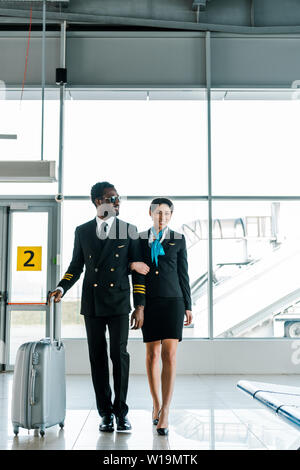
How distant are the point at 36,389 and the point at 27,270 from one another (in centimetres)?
352

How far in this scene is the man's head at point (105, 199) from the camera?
3.03m

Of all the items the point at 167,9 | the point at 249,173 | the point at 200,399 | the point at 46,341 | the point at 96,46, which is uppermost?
the point at 167,9

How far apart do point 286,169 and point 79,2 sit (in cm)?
339

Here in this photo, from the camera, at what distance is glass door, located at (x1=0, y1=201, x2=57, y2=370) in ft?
→ 19.8

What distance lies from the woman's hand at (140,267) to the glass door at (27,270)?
3261mm

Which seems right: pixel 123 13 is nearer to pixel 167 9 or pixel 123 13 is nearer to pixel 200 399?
pixel 167 9

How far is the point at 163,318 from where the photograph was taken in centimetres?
293

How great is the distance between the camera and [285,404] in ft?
5.11

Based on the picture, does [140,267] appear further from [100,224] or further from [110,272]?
[100,224]

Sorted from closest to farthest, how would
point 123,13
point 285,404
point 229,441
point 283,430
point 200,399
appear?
point 285,404 < point 229,441 < point 283,430 < point 200,399 < point 123,13

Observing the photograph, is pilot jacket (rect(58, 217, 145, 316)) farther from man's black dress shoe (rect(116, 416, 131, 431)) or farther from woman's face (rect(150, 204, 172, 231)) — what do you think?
man's black dress shoe (rect(116, 416, 131, 431))

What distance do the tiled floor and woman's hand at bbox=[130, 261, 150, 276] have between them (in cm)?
97

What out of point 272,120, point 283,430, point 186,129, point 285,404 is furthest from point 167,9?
point 285,404

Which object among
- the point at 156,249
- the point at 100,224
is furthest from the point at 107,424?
the point at 100,224
